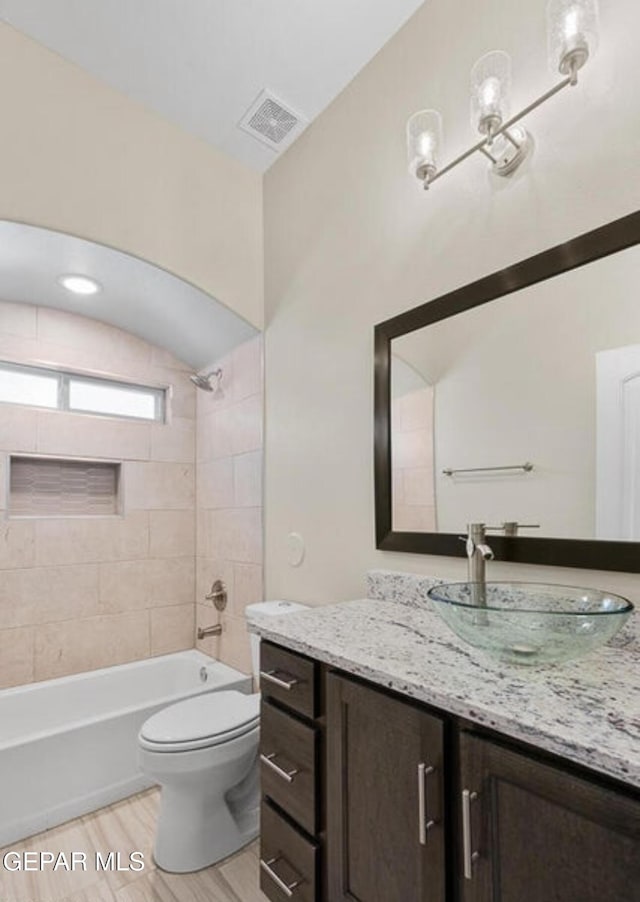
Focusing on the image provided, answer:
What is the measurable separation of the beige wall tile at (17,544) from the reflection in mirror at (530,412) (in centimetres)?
197

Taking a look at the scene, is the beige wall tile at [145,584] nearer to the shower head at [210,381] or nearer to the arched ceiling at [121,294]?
the shower head at [210,381]

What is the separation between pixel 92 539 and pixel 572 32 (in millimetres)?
2888

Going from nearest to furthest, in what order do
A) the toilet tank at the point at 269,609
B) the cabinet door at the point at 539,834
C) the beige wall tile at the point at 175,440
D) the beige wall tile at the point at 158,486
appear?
the cabinet door at the point at 539,834, the toilet tank at the point at 269,609, the beige wall tile at the point at 158,486, the beige wall tile at the point at 175,440

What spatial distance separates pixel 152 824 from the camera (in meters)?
1.92

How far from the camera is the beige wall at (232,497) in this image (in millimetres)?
2555

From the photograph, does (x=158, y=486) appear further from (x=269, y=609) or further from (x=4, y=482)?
(x=269, y=609)

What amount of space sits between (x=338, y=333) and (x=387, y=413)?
0.48m

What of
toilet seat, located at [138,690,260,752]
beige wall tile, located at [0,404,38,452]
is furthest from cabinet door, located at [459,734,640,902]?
beige wall tile, located at [0,404,38,452]

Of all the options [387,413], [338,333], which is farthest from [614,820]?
[338,333]

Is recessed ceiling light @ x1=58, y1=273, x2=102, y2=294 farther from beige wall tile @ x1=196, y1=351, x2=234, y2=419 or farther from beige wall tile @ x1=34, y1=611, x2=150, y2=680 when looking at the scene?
beige wall tile @ x1=34, y1=611, x2=150, y2=680

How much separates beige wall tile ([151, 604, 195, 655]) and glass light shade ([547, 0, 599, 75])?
9.95ft

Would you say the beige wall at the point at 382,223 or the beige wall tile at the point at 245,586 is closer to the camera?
the beige wall at the point at 382,223

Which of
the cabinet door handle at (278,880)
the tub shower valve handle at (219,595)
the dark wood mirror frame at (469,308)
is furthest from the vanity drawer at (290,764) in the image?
the tub shower valve handle at (219,595)

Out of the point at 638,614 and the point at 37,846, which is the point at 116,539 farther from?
the point at 638,614
